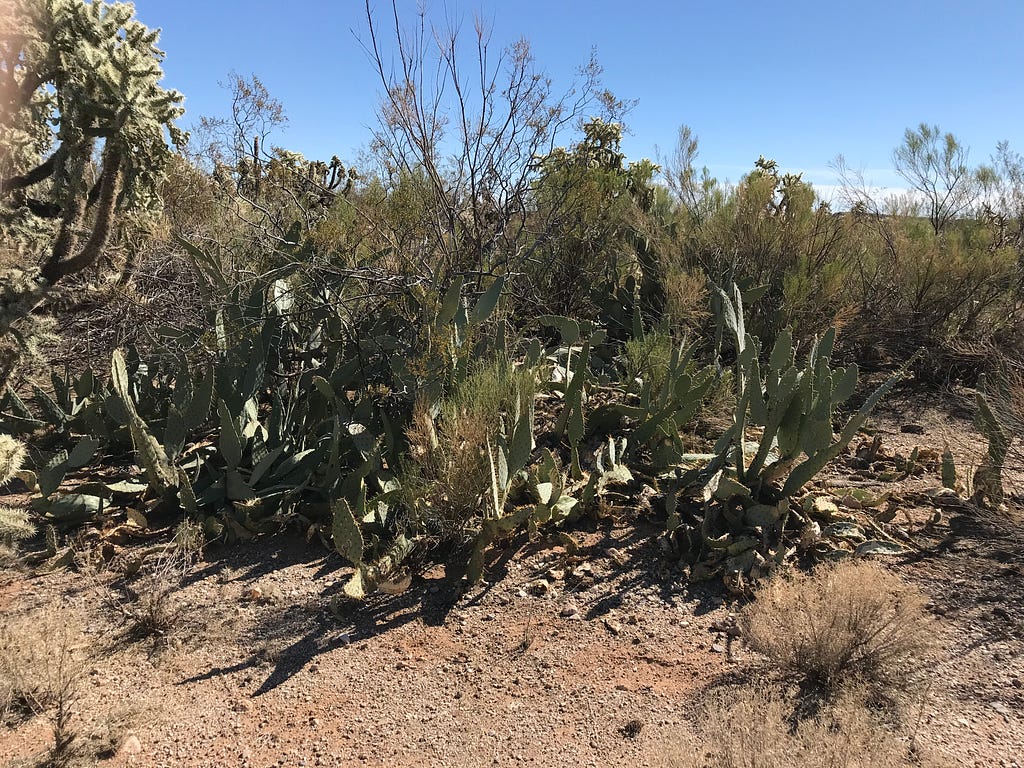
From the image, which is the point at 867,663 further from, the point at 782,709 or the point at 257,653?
the point at 257,653

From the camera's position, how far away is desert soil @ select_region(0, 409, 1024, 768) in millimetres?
2410

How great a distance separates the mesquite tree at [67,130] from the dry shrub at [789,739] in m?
3.78

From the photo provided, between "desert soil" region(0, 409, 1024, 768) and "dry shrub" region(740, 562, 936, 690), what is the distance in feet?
0.50

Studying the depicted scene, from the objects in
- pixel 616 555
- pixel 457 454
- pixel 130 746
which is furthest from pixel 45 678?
pixel 616 555

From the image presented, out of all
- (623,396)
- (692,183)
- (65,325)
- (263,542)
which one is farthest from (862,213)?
(65,325)

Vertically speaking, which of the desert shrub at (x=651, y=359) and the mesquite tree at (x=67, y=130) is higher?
the mesquite tree at (x=67, y=130)

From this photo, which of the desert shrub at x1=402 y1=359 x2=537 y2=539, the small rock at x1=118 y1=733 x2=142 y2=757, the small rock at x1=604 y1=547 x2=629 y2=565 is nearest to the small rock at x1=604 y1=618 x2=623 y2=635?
the small rock at x1=604 y1=547 x2=629 y2=565

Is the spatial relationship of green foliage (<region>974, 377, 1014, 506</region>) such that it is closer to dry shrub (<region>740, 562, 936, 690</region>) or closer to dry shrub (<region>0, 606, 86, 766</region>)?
dry shrub (<region>740, 562, 936, 690</region>)

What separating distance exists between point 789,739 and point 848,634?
1.73 feet

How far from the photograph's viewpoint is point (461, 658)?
2.91m

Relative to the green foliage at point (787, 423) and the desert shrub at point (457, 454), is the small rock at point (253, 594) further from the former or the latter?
the green foliage at point (787, 423)

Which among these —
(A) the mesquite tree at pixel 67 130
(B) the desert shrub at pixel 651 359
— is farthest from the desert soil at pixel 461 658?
(A) the mesquite tree at pixel 67 130

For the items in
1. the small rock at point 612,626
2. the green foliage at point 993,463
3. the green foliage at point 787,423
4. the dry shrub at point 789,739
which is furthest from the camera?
the green foliage at point 993,463

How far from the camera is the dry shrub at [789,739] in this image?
2.13 meters
